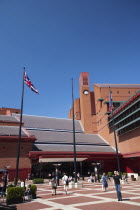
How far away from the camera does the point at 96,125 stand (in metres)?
58.6

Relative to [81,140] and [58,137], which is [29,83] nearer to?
[58,137]

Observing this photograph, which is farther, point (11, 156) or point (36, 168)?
point (36, 168)

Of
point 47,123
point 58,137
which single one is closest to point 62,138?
point 58,137

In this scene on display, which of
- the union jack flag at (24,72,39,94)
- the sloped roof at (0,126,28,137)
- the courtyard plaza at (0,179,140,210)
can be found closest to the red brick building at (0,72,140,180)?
the sloped roof at (0,126,28,137)

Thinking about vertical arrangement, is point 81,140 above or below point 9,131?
below

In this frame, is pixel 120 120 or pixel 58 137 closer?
pixel 120 120

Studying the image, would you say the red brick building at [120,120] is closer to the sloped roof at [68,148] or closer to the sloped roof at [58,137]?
the sloped roof at [58,137]

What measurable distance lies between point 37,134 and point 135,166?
22366 millimetres

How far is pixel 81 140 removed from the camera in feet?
159

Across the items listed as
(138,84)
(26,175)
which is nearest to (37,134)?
(26,175)

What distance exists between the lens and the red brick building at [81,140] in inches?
1369

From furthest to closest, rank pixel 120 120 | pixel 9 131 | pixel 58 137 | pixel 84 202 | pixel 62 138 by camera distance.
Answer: pixel 58 137
pixel 62 138
pixel 120 120
pixel 9 131
pixel 84 202

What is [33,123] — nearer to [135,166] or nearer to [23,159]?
[23,159]

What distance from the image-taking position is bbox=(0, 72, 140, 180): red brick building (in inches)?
1369
